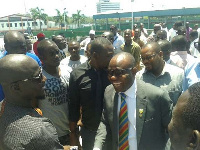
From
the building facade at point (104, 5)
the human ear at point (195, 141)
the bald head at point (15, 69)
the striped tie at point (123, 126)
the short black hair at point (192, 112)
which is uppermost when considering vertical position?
the building facade at point (104, 5)

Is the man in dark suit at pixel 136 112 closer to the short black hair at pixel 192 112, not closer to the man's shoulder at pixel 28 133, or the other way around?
the man's shoulder at pixel 28 133

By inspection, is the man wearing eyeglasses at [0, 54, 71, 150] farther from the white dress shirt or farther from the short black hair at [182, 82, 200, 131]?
the short black hair at [182, 82, 200, 131]

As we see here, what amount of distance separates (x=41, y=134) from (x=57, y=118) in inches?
67.6

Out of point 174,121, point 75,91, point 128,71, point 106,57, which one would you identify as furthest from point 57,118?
point 174,121

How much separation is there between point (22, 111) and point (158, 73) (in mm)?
2319

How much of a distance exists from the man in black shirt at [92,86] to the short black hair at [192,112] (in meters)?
1.99

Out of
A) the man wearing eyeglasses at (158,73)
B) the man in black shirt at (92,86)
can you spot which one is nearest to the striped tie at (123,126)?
the man in black shirt at (92,86)

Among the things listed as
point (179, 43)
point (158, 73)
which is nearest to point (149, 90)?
point (158, 73)

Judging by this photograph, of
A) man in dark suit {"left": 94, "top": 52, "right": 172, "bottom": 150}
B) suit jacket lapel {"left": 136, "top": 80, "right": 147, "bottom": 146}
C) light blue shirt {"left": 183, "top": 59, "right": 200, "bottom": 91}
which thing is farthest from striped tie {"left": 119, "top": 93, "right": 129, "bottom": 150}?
light blue shirt {"left": 183, "top": 59, "right": 200, "bottom": 91}

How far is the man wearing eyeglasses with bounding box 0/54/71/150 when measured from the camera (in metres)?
1.78

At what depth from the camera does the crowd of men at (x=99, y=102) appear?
1.76 meters

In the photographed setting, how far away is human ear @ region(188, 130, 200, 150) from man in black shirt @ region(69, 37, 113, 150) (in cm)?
208

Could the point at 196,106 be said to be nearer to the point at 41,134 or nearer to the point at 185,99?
the point at 185,99

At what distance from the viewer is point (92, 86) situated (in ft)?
10.8
